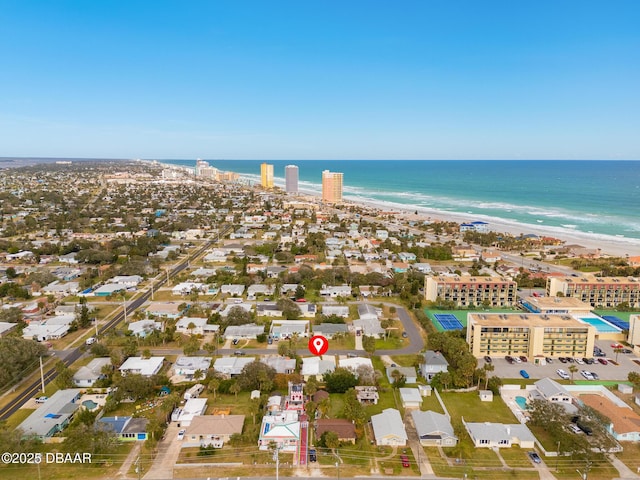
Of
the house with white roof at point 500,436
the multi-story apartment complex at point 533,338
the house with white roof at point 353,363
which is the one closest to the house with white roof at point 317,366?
the house with white roof at point 353,363

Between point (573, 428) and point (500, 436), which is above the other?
point (573, 428)

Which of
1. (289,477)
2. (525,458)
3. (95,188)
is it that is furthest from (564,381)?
(95,188)

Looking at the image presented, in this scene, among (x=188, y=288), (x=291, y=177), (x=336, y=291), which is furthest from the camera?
(x=291, y=177)

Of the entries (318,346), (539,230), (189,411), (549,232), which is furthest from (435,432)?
(539,230)

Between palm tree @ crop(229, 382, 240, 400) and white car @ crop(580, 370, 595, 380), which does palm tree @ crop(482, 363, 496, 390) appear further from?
palm tree @ crop(229, 382, 240, 400)

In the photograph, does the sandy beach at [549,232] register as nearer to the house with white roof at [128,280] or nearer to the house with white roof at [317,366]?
the house with white roof at [317,366]

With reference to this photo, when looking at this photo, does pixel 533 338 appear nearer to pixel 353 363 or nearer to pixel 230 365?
pixel 353 363

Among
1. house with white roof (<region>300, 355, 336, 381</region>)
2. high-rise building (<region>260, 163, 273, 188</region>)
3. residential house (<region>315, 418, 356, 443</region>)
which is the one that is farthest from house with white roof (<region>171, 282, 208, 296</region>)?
high-rise building (<region>260, 163, 273, 188</region>)
